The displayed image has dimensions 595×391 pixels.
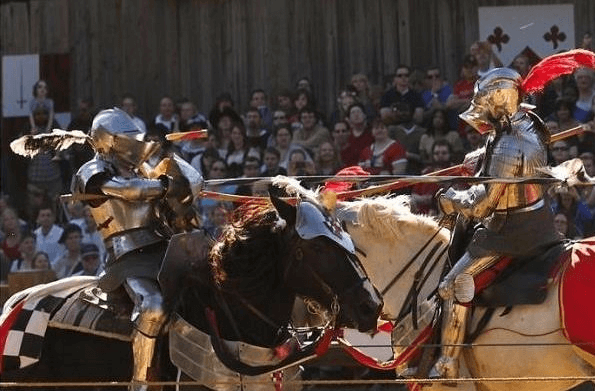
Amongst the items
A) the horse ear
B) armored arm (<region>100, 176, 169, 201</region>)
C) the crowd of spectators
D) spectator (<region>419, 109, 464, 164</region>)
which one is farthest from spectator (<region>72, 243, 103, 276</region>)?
the horse ear

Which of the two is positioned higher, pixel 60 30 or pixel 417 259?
pixel 60 30

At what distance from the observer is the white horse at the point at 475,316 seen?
778 cm

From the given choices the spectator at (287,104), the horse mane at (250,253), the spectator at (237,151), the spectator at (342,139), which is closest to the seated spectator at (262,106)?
the spectator at (287,104)

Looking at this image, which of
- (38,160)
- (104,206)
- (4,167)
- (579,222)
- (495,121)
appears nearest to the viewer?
(104,206)

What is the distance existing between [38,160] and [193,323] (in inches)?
271

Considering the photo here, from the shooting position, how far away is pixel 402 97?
12.5 metres

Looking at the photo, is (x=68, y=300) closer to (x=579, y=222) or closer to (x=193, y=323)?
(x=193, y=323)

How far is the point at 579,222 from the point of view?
10844 millimetres

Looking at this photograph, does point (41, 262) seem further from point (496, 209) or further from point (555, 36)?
point (555, 36)

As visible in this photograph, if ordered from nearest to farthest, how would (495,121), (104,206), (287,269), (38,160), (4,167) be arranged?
(287,269), (104,206), (495,121), (38,160), (4,167)

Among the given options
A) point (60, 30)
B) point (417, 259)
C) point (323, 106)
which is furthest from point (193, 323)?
point (60, 30)

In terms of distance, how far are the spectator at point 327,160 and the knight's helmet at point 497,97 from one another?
390 centimetres

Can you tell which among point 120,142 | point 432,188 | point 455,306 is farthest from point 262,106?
point 120,142

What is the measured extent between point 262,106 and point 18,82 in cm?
287
